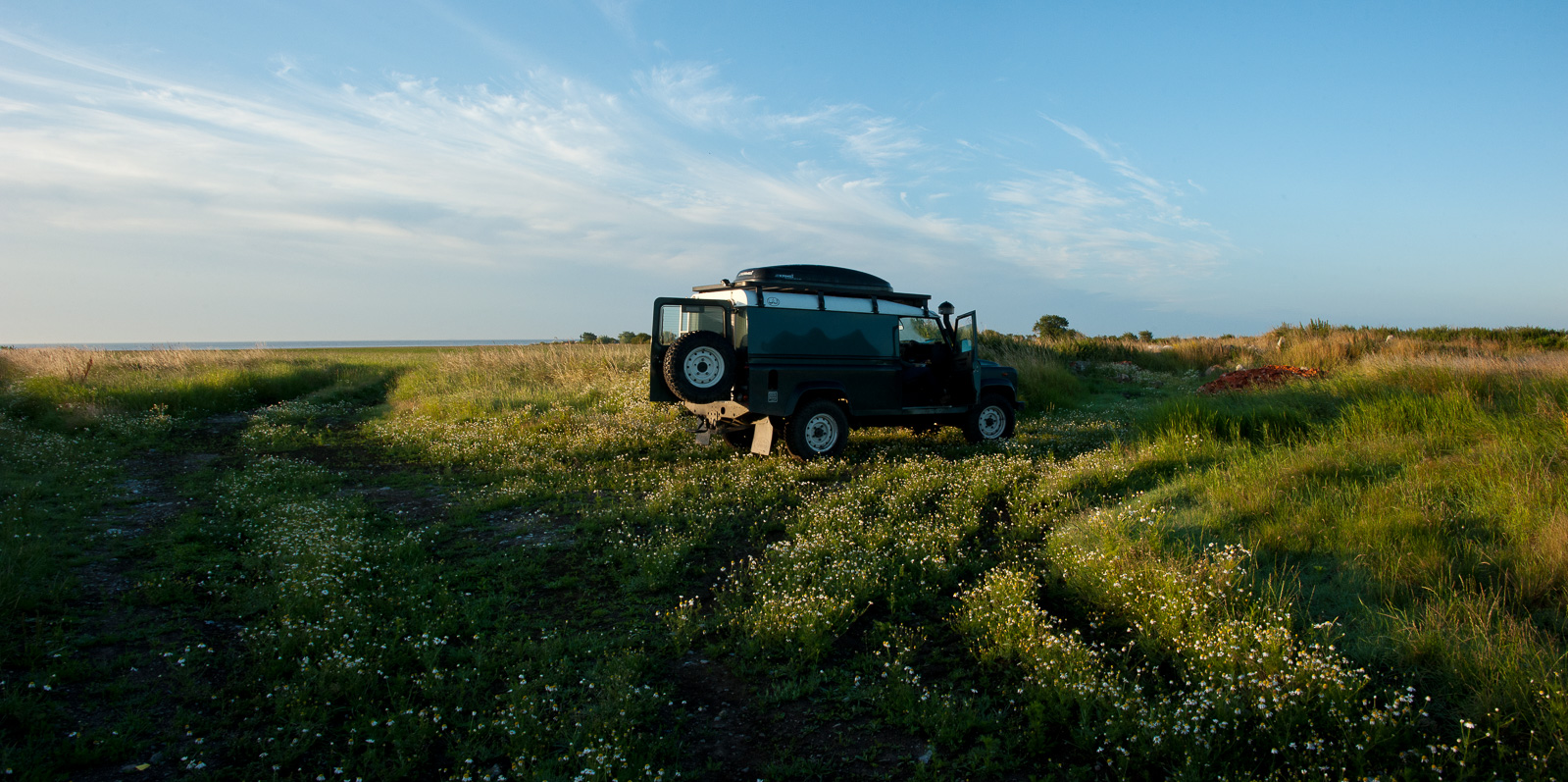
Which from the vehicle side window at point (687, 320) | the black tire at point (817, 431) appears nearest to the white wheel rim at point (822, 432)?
the black tire at point (817, 431)

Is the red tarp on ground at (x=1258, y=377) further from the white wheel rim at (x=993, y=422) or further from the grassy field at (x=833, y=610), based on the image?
the white wheel rim at (x=993, y=422)

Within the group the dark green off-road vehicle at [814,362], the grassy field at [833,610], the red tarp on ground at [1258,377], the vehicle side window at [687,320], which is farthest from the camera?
the red tarp on ground at [1258,377]

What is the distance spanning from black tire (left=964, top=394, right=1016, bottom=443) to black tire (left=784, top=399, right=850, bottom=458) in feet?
8.00

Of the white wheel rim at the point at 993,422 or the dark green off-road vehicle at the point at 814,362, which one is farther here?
the white wheel rim at the point at 993,422

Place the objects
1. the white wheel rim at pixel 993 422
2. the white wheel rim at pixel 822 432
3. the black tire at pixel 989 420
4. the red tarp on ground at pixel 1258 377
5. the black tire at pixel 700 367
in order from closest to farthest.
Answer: the black tire at pixel 700 367, the white wheel rim at pixel 822 432, the black tire at pixel 989 420, the white wheel rim at pixel 993 422, the red tarp on ground at pixel 1258 377

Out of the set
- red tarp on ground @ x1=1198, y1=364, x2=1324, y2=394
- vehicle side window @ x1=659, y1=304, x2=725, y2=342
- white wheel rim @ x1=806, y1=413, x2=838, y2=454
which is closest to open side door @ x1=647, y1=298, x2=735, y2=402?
vehicle side window @ x1=659, y1=304, x2=725, y2=342

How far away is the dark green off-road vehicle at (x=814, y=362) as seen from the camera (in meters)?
10.0

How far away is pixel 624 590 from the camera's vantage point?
588 centimetres

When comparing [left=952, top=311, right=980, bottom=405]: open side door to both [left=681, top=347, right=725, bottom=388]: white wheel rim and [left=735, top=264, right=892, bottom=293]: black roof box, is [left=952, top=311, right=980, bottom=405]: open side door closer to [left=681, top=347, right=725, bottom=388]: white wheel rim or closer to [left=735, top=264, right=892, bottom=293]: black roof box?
[left=735, top=264, right=892, bottom=293]: black roof box

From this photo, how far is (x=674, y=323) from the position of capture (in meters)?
10.7

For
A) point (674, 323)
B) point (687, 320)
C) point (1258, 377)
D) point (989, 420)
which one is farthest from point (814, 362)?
point (1258, 377)

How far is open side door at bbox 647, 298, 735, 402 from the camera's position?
10.2 m

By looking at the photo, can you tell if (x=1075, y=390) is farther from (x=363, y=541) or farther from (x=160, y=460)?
(x=160, y=460)

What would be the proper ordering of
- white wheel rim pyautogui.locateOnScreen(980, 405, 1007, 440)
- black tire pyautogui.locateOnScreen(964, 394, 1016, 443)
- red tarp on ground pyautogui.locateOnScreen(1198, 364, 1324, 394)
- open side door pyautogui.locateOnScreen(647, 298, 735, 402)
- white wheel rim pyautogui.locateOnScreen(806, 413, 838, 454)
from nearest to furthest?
open side door pyautogui.locateOnScreen(647, 298, 735, 402)
white wheel rim pyautogui.locateOnScreen(806, 413, 838, 454)
black tire pyautogui.locateOnScreen(964, 394, 1016, 443)
white wheel rim pyautogui.locateOnScreen(980, 405, 1007, 440)
red tarp on ground pyautogui.locateOnScreen(1198, 364, 1324, 394)
